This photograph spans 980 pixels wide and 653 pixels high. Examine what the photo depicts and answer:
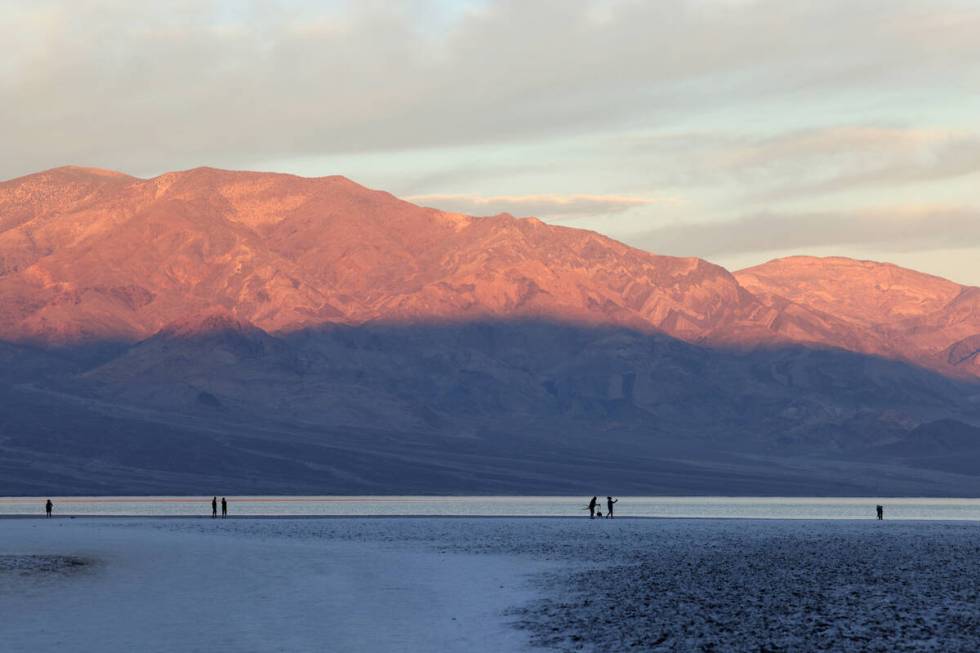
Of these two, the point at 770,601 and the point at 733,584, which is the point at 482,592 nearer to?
the point at 733,584

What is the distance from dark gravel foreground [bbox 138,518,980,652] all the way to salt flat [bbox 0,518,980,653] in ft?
0.50

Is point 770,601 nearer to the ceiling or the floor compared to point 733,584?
nearer to the floor

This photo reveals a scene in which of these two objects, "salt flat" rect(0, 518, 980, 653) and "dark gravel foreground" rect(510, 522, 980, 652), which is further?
"salt flat" rect(0, 518, 980, 653)

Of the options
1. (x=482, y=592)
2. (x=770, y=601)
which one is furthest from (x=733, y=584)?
(x=482, y=592)

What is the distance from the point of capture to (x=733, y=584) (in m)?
61.9

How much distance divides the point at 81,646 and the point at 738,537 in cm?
6354

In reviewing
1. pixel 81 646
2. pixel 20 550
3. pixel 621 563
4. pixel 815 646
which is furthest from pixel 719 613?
pixel 20 550

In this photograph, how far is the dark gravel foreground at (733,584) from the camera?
45750 millimetres

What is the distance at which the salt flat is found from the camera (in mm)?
46125

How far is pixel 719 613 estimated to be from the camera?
2018 inches

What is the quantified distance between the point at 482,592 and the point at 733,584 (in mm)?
9699

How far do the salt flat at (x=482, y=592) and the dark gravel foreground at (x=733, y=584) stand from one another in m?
0.15

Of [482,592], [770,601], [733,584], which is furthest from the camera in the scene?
[733,584]

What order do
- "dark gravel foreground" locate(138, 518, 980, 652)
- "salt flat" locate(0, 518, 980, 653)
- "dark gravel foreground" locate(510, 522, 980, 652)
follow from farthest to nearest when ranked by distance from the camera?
"salt flat" locate(0, 518, 980, 653) < "dark gravel foreground" locate(138, 518, 980, 652) < "dark gravel foreground" locate(510, 522, 980, 652)
